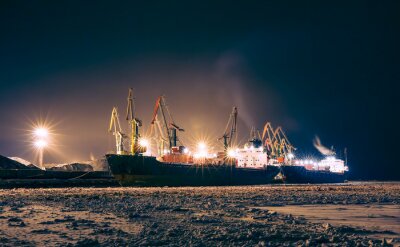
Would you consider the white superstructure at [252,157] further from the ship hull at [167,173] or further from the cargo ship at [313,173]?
the ship hull at [167,173]

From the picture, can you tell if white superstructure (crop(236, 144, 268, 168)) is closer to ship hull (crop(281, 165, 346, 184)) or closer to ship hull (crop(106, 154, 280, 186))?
ship hull (crop(281, 165, 346, 184))

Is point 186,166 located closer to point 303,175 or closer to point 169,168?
point 169,168

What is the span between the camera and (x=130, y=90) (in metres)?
78.2

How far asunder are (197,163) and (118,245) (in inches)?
2757

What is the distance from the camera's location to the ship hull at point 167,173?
203 ft

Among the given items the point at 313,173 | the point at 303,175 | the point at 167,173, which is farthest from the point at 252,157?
the point at 167,173

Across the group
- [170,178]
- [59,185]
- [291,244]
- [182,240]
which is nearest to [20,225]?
[182,240]

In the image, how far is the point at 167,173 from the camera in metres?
66.6

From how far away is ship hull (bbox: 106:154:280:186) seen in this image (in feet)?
203

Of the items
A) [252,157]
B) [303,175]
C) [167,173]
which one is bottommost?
[303,175]

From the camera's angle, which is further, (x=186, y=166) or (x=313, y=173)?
(x=313, y=173)

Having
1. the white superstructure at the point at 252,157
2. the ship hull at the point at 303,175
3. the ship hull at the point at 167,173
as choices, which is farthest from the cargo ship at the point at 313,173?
the ship hull at the point at 167,173

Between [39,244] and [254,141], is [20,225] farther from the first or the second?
[254,141]

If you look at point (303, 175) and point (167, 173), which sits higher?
point (167, 173)
